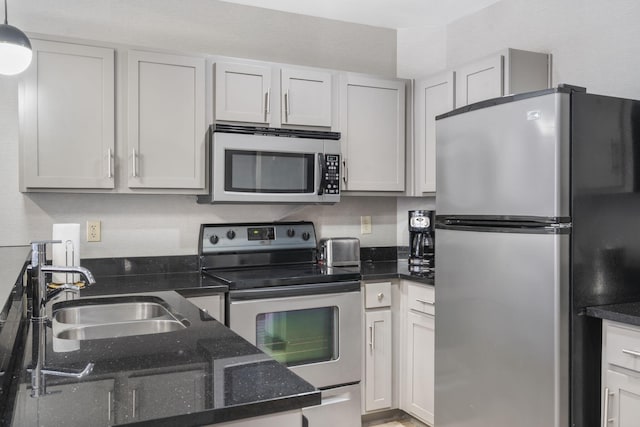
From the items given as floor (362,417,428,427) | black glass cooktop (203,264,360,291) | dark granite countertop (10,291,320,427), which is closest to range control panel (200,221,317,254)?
black glass cooktop (203,264,360,291)

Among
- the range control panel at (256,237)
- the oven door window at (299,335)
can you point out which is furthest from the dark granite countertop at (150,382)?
the range control panel at (256,237)

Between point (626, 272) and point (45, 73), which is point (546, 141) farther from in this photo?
point (45, 73)

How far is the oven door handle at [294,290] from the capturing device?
2613 mm

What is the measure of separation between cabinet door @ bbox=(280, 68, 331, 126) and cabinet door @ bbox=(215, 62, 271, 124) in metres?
0.11

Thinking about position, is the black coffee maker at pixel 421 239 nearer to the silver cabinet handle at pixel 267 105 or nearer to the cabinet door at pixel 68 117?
the silver cabinet handle at pixel 267 105

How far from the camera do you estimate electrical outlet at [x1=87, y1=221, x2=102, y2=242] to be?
2852 millimetres

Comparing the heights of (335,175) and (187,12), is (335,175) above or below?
below

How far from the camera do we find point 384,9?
3344 mm

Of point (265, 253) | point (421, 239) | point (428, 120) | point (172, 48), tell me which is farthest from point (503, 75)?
point (172, 48)

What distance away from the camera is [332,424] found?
2.83 m

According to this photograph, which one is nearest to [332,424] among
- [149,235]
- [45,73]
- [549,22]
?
[149,235]

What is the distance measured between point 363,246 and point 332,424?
1.22 meters

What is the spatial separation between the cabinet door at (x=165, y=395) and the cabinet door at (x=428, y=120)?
2360mm

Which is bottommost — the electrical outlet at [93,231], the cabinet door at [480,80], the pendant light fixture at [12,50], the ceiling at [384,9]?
the electrical outlet at [93,231]
